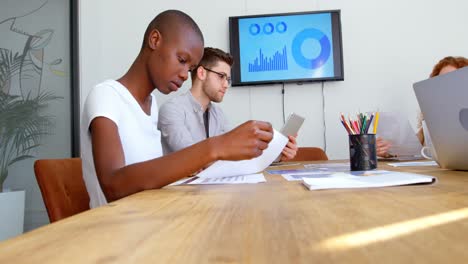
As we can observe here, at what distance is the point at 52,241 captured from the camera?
334 mm

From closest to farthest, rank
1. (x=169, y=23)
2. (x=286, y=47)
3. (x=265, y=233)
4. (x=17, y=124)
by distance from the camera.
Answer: (x=265, y=233) < (x=169, y=23) < (x=17, y=124) < (x=286, y=47)

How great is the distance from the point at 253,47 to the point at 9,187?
1842mm

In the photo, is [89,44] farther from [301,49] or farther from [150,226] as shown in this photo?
[150,226]

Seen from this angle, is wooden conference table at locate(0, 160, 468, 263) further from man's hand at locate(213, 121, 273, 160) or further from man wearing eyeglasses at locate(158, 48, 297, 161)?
man wearing eyeglasses at locate(158, 48, 297, 161)

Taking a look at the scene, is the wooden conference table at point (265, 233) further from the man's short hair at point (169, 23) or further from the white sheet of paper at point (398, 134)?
the white sheet of paper at point (398, 134)

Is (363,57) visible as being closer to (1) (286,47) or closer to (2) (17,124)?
(1) (286,47)

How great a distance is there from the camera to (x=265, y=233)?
1.13 feet

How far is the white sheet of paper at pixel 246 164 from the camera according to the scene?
105 centimetres

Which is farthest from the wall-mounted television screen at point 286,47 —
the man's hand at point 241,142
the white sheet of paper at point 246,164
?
the man's hand at point 241,142

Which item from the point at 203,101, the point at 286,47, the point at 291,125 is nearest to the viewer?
the point at 291,125

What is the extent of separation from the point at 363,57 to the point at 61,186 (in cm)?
235

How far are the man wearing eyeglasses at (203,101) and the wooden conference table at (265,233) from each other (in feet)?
4.30

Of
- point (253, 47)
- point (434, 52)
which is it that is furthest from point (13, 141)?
point (434, 52)

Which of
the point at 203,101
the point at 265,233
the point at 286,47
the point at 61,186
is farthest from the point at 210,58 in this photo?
the point at 265,233
